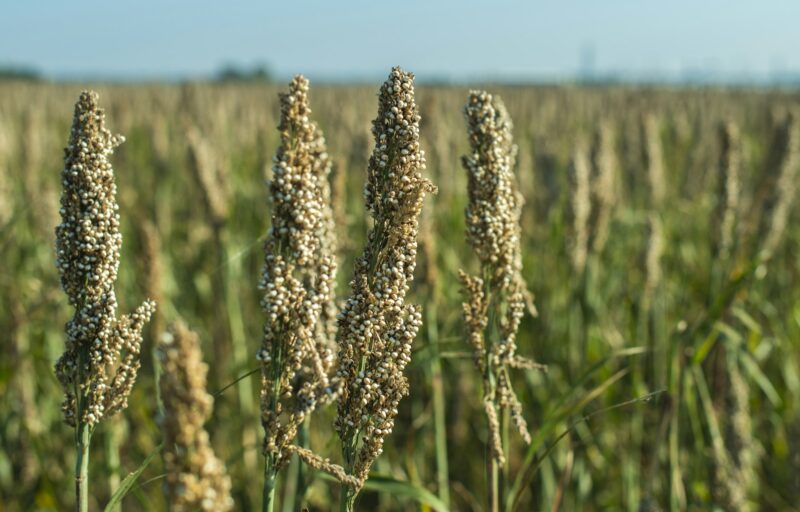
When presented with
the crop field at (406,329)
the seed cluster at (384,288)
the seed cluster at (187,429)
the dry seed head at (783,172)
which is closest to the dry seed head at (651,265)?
the crop field at (406,329)

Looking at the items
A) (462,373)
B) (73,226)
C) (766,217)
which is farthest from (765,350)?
(73,226)

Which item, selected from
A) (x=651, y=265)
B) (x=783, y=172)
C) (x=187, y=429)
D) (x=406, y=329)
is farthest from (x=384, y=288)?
(x=783, y=172)

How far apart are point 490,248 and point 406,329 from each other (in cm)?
51

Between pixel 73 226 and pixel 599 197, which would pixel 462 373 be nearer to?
pixel 599 197

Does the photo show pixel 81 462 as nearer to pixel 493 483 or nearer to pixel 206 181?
pixel 493 483

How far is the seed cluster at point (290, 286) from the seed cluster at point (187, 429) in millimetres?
492

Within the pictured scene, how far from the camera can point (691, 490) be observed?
13.9 feet

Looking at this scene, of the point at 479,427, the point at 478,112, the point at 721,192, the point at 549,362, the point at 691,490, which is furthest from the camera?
the point at 479,427

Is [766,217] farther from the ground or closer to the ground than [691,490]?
farther from the ground

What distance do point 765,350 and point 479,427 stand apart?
2.19 m

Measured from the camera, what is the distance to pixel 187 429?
1186mm

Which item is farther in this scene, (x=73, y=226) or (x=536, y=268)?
(x=536, y=268)

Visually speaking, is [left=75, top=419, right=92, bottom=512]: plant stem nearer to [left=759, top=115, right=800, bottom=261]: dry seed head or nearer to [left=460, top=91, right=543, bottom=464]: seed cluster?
[left=460, top=91, right=543, bottom=464]: seed cluster

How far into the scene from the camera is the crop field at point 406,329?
1.76 meters
